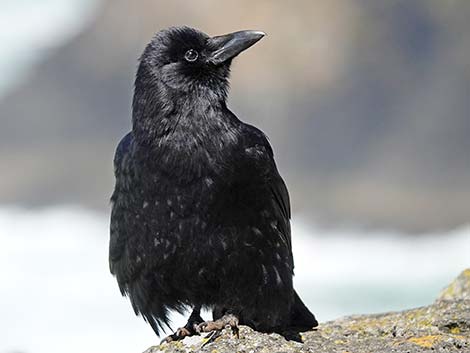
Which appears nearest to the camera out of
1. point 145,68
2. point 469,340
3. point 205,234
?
point 469,340

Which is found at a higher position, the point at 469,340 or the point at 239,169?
the point at 239,169

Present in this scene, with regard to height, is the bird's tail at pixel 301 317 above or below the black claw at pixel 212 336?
above

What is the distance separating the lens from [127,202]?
553cm

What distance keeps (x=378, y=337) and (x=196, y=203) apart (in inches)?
53.6

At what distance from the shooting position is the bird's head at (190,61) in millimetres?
5547

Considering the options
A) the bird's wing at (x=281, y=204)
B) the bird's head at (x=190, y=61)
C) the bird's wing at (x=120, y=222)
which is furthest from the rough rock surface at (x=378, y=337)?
the bird's head at (x=190, y=61)

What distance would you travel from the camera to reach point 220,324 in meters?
5.23

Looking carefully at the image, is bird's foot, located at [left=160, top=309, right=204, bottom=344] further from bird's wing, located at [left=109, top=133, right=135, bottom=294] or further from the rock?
the rock

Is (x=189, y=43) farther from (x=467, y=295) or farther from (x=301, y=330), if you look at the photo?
(x=467, y=295)

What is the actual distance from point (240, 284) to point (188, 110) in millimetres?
1087

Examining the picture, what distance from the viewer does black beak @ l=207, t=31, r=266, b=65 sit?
5715 mm

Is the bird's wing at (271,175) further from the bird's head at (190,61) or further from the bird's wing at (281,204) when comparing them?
the bird's head at (190,61)

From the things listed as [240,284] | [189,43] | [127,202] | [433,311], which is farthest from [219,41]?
[433,311]

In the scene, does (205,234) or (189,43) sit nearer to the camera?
(205,234)
